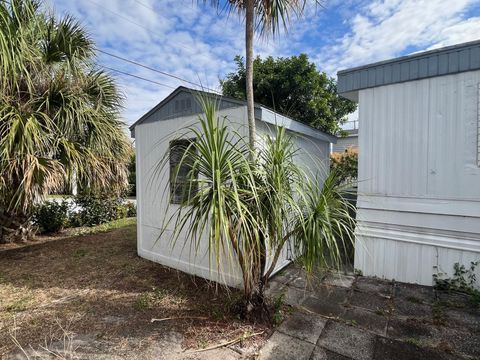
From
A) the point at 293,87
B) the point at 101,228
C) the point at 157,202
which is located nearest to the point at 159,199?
the point at 157,202

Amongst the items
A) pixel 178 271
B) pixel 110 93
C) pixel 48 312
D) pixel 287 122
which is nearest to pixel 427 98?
pixel 287 122

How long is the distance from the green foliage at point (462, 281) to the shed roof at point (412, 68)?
8.15ft

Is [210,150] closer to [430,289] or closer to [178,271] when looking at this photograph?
[178,271]

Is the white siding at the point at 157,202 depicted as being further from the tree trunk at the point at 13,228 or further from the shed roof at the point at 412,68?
the tree trunk at the point at 13,228

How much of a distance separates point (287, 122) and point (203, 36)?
2925 mm

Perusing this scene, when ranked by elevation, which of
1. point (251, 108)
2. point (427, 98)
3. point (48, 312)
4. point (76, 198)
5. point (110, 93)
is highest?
point (110, 93)

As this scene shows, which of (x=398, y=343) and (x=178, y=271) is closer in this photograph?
(x=398, y=343)

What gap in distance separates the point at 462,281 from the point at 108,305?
176 inches

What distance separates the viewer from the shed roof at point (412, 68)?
3236 millimetres

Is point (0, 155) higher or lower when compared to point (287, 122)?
lower

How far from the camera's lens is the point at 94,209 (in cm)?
816

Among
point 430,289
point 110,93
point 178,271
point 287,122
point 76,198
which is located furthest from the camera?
point 76,198

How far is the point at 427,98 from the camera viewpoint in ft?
11.6

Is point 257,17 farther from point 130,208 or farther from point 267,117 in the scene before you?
point 130,208
